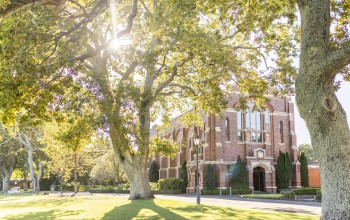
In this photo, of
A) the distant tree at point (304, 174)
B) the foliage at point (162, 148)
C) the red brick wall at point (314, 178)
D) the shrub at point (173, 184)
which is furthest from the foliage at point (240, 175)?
the foliage at point (162, 148)

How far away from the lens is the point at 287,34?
19.6m

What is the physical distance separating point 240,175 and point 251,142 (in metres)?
4.53

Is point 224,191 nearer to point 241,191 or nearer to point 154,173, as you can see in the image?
point 241,191

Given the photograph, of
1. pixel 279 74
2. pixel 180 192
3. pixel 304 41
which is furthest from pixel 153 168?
pixel 304 41

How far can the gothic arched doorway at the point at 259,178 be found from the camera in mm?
43594

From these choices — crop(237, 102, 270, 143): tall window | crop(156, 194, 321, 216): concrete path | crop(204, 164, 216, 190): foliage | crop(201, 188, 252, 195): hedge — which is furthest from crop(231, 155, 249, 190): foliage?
crop(156, 194, 321, 216): concrete path

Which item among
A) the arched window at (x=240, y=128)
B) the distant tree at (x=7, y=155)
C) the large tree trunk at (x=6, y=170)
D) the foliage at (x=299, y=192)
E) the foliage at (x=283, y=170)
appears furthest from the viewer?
the large tree trunk at (x=6, y=170)

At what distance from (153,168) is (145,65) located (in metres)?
45.4

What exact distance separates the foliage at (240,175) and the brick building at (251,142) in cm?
64

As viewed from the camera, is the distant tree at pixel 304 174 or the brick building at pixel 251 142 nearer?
the brick building at pixel 251 142

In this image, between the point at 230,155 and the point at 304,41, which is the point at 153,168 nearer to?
the point at 230,155

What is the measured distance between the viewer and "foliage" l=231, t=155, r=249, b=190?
40.7m

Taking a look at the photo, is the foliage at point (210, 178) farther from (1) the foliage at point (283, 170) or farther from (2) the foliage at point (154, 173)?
(2) the foliage at point (154, 173)

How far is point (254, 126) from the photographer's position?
146 ft
